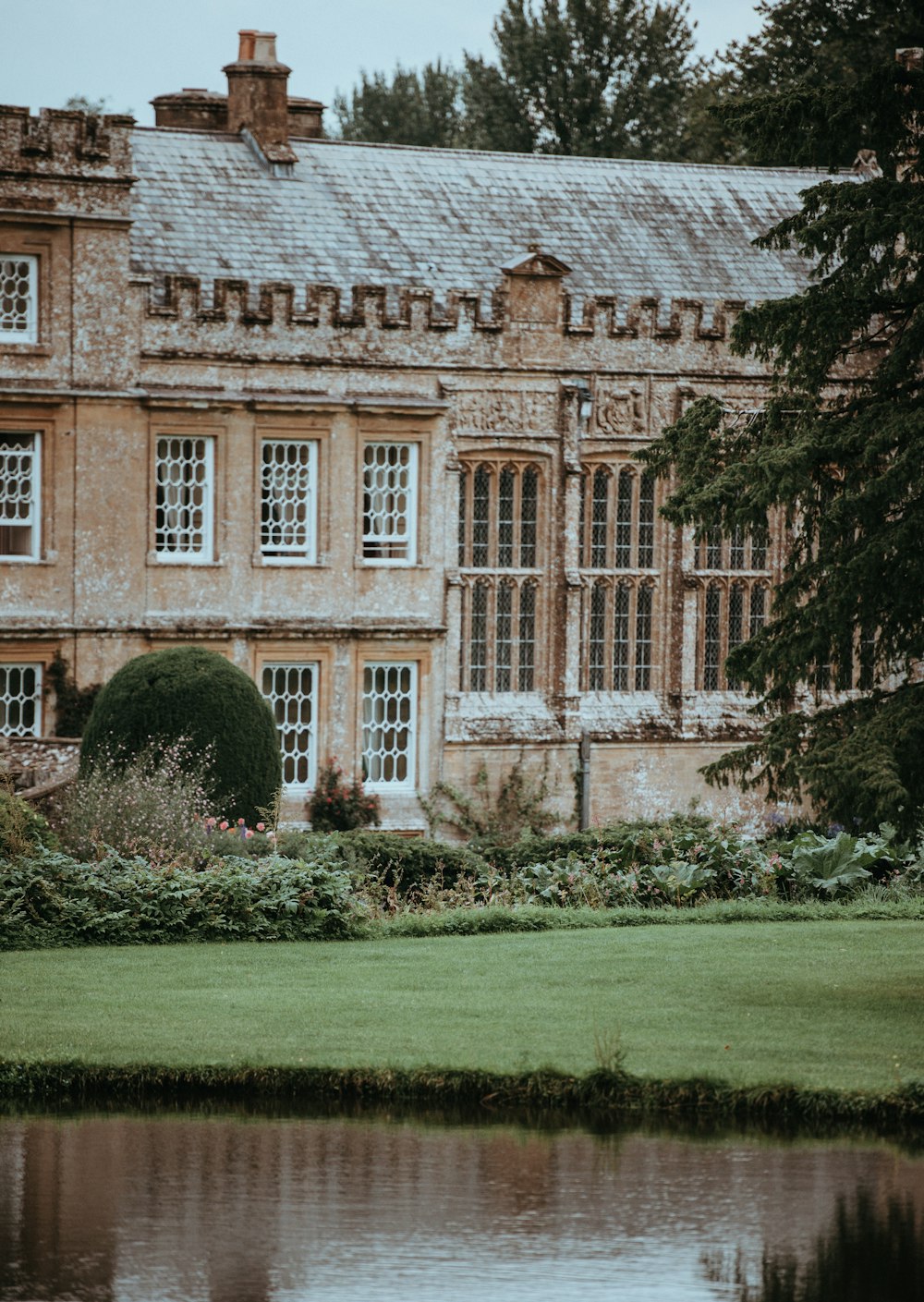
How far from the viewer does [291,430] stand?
2630 centimetres

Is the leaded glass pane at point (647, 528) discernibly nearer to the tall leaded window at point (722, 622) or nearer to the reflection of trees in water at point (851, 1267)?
the tall leaded window at point (722, 622)

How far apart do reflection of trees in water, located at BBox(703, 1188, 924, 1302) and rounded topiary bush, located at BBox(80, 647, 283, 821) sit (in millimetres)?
13046

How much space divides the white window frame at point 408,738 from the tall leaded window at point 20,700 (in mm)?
4309

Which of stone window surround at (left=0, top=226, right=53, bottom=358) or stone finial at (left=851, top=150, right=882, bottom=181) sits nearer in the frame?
stone window surround at (left=0, top=226, right=53, bottom=358)

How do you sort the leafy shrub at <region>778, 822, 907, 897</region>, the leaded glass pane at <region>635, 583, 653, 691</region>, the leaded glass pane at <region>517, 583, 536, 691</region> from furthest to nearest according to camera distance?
1. the leaded glass pane at <region>635, 583, 653, 691</region>
2. the leaded glass pane at <region>517, 583, 536, 691</region>
3. the leafy shrub at <region>778, 822, 907, 897</region>

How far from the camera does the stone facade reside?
990 inches

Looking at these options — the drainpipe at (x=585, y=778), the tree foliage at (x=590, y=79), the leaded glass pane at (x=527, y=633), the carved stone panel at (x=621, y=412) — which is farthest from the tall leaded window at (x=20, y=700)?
the tree foliage at (x=590, y=79)

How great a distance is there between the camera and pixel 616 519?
28281 mm

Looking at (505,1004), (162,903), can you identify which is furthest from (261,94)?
(505,1004)

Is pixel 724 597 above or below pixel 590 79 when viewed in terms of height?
below

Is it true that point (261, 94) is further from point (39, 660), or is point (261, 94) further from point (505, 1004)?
point (505, 1004)

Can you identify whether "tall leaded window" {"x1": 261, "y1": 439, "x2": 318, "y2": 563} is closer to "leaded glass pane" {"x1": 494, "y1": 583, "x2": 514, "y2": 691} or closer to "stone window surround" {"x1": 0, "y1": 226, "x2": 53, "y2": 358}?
"leaded glass pane" {"x1": 494, "y1": 583, "x2": 514, "y2": 691}

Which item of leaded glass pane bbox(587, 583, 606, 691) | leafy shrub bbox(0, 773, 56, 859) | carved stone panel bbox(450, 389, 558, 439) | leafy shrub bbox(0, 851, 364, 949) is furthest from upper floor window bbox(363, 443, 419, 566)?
leafy shrub bbox(0, 851, 364, 949)

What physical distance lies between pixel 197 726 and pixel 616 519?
27.7 feet
